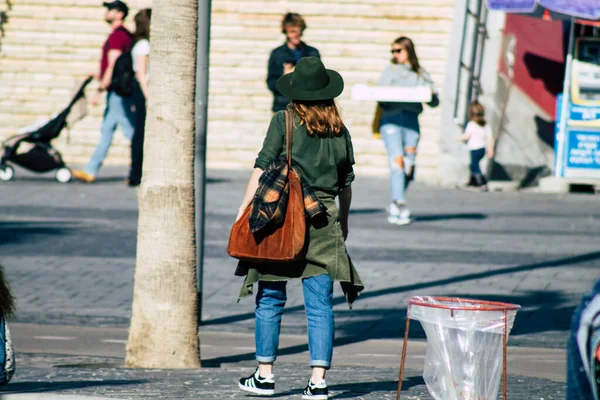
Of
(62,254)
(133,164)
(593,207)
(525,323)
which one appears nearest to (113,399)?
(525,323)

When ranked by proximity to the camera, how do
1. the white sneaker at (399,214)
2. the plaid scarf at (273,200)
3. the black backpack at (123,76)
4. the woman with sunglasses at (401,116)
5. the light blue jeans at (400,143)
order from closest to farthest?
1. the plaid scarf at (273,200)
2. the woman with sunglasses at (401,116)
3. the light blue jeans at (400,143)
4. the white sneaker at (399,214)
5. the black backpack at (123,76)

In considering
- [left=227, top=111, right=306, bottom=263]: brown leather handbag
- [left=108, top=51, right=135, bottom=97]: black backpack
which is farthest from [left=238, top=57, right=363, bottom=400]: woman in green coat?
[left=108, top=51, right=135, bottom=97]: black backpack

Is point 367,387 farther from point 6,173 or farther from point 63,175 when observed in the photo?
point 6,173

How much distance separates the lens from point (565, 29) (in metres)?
17.8

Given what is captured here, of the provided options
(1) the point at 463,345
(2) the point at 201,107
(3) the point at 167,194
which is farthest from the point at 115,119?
(1) the point at 463,345

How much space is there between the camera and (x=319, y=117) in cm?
560

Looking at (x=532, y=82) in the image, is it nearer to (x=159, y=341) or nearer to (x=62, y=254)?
(x=62, y=254)

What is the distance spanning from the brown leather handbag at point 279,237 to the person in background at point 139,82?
8599mm

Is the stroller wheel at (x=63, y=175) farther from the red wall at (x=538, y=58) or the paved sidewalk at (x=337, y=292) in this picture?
the red wall at (x=538, y=58)

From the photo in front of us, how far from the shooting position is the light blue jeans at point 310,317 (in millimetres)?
5555

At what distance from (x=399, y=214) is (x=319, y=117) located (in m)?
6.98

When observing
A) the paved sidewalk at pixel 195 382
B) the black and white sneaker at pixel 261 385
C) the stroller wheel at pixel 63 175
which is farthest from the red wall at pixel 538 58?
the black and white sneaker at pixel 261 385

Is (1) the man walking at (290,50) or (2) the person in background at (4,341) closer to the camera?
(2) the person in background at (4,341)

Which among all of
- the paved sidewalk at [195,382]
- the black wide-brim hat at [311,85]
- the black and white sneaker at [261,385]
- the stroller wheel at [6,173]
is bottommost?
the stroller wheel at [6,173]
